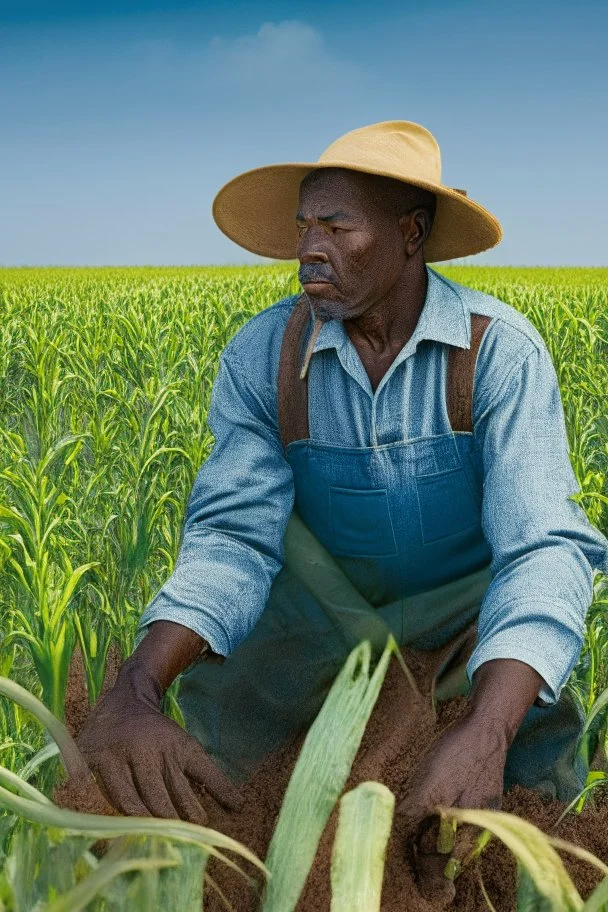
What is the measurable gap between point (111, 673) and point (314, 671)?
707 millimetres

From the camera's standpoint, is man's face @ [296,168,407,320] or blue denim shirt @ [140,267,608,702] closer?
blue denim shirt @ [140,267,608,702]

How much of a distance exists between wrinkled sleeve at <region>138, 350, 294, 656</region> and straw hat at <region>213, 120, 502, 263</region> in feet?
1.01

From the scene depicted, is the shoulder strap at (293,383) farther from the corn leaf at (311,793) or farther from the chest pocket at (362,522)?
the corn leaf at (311,793)

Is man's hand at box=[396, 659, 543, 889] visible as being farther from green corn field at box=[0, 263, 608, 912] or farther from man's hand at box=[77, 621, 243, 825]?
man's hand at box=[77, 621, 243, 825]

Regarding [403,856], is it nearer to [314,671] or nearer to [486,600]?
[486,600]

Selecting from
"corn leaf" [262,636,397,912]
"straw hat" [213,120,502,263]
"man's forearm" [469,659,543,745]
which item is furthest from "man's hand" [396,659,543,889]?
"straw hat" [213,120,502,263]

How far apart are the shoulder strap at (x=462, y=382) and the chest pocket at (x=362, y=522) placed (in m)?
0.19

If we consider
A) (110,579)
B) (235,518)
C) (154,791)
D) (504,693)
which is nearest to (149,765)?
(154,791)

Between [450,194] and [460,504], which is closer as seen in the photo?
[450,194]

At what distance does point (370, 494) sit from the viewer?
2029mm

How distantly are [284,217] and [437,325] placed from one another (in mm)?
473

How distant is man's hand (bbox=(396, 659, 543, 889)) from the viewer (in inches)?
53.1

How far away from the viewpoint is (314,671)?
2236 millimetres

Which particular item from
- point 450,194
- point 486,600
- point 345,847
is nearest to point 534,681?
point 486,600
